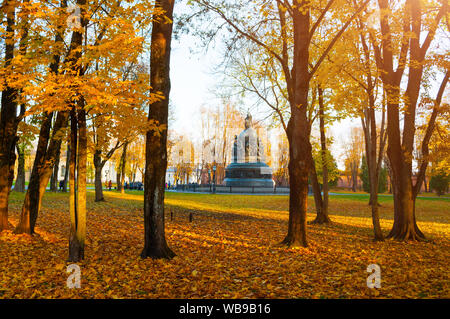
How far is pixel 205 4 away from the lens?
33.3 feet

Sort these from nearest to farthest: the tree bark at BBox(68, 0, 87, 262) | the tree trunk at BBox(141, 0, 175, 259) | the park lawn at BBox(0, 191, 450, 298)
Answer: the park lawn at BBox(0, 191, 450, 298), the tree bark at BBox(68, 0, 87, 262), the tree trunk at BBox(141, 0, 175, 259)

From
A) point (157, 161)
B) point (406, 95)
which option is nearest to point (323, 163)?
point (406, 95)

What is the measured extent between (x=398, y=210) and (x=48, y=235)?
11.4 meters

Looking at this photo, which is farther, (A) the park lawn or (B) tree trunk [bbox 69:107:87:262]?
(B) tree trunk [bbox 69:107:87:262]

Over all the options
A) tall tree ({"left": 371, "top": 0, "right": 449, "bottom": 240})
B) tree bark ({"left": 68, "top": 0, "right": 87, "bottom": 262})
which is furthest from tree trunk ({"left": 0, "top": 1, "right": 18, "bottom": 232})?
tall tree ({"left": 371, "top": 0, "right": 449, "bottom": 240})

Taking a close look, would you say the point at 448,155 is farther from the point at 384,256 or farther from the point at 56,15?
the point at 56,15

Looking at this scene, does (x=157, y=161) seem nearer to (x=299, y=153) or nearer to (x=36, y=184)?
(x=299, y=153)

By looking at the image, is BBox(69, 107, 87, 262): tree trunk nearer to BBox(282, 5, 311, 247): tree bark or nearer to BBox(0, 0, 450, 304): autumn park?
BBox(0, 0, 450, 304): autumn park

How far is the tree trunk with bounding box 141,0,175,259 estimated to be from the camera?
293 inches

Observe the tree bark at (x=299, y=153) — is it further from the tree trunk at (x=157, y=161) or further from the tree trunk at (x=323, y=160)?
the tree trunk at (x=323, y=160)

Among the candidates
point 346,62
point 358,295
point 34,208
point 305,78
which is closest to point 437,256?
point 358,295

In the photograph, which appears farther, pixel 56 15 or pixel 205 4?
pixel 205 4

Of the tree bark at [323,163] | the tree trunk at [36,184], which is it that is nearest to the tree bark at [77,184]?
the tree trunk at [36,184]
